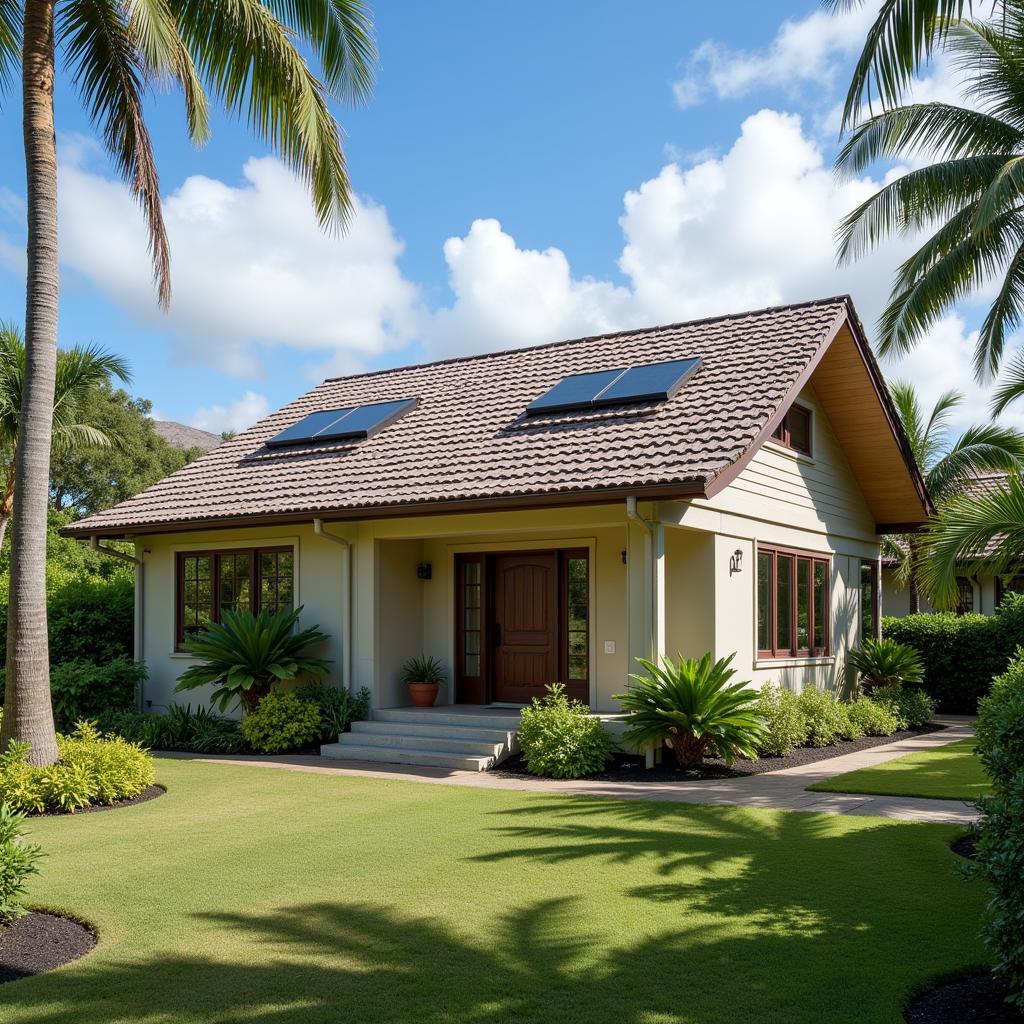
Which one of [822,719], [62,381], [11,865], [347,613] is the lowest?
[822,719]

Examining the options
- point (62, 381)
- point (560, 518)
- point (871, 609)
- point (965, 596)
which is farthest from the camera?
point (62, 381)

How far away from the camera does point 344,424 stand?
1723cm

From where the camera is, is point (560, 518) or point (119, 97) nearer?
point (119, 97)

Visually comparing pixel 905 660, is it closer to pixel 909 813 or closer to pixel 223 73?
pixel 909 813

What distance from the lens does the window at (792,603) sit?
14805 mm

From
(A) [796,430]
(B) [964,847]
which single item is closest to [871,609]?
(A) [796,430]

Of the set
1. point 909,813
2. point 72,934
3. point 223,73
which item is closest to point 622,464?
point 909,813

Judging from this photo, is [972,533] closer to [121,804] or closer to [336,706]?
[336,706]

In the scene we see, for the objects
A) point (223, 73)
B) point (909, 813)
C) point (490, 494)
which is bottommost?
point (909, 813)

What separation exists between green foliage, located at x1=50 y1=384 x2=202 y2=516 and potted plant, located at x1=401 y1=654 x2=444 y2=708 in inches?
1186

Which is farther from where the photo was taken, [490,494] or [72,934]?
[490,494]

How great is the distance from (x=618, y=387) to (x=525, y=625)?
3695 millimetres

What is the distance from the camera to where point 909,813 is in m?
9.18

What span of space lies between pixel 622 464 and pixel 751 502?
9.23 ft
